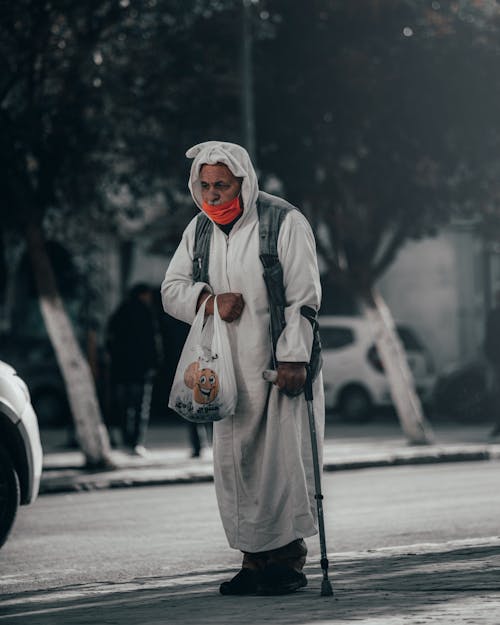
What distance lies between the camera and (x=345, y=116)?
19531mm

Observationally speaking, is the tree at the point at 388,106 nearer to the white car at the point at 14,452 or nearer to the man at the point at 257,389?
the white car at the point at 14,452

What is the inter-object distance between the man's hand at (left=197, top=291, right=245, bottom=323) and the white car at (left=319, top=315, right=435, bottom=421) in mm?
18604

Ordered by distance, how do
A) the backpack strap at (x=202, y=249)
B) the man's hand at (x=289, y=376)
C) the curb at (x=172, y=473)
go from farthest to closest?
the curb at (x=172, y=473), the backpack strap at (x=202, y=249), the man's hand at (x=289, y=376)

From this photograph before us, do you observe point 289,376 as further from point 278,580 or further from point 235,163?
point 235,163

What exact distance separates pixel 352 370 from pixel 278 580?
19.0 m

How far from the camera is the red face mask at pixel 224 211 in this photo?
7191mm

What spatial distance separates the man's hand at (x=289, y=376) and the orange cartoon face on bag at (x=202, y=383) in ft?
0.89

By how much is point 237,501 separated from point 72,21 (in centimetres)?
1060

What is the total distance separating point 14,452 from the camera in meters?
8.97

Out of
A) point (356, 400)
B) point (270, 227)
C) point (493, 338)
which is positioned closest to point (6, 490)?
point (270, 227)

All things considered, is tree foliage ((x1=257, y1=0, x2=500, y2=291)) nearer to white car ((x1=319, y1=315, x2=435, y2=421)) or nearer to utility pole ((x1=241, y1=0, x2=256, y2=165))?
utility pole ((x1=241, y1=0, x2=256, y2=165))

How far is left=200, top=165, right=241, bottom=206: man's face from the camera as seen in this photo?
7.18m

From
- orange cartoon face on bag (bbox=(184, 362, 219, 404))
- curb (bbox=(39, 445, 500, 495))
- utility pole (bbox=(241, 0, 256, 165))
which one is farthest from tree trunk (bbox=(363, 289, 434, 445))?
orange cartoon face on bag (bbox=(184, 362, 219, 404))

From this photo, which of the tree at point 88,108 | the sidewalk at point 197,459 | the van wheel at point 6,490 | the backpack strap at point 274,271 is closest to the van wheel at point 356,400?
the sidewalk at point 197,459
